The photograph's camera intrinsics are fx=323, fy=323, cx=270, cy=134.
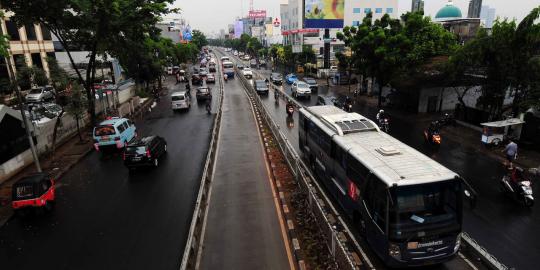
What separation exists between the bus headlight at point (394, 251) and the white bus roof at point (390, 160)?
174cm

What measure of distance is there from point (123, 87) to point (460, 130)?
37478mm

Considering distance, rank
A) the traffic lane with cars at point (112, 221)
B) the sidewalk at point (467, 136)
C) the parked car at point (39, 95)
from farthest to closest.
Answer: the parked car at point (39, 95)
the sidewalk at point (467, 136)
the traffic lane with cars at point (112, 221)

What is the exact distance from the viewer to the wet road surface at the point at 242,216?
10416mm

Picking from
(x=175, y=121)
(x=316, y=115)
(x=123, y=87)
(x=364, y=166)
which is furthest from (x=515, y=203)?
(x=123, y=87)

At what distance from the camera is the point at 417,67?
92.8ft

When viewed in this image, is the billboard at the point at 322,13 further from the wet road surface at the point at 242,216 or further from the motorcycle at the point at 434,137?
the wet road surface at the point at 242,216

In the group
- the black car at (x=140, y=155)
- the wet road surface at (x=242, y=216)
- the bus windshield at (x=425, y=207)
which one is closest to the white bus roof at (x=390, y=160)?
the bus windshield at (x=425, y=207)

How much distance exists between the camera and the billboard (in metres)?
73.0

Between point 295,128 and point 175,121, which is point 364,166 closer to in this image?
point 295,128

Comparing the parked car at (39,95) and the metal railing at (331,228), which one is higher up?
the parked car at (39,95)

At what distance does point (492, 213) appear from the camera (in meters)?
12.7

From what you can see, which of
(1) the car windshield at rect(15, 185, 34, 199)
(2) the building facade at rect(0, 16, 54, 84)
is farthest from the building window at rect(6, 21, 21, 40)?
(1) the car windshield at rect(15, 185, 34, 199)

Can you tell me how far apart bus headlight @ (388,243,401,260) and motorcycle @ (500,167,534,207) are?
26.2ft

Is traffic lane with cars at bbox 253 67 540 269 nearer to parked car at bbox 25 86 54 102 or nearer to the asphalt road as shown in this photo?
the asphalt road
